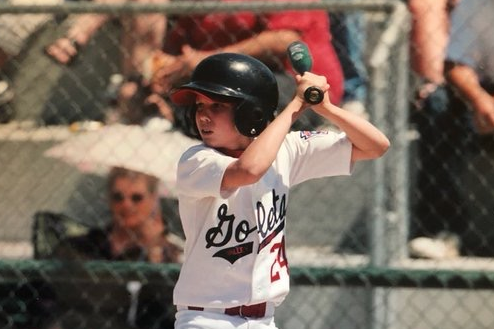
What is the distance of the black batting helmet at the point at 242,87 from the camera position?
3.44 metres

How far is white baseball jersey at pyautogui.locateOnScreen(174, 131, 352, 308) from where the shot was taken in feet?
11.3

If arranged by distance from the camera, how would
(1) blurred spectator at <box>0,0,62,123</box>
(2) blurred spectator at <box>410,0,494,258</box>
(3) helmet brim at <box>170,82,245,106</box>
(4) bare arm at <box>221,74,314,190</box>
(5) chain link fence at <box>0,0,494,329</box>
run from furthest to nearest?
1. (1) blurred spectator at <box>0,0,62,123</box>
2. (2) blurred spectator at <box>410,0,494,258</box>
3. (5) chain link fence at <box>0,0,494,329</box>
4. (3) helmet brim at <box>170,82,245,106</box>
5. (4) bare arm at <box>221,74,314,190</box>

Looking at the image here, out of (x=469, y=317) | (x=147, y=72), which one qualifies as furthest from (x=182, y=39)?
(x=469, y=317)

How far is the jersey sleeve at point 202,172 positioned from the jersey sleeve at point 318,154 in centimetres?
33

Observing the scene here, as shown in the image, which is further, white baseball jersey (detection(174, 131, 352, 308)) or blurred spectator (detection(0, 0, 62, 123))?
blurred spectator (detection(0, 0, 62, 123))

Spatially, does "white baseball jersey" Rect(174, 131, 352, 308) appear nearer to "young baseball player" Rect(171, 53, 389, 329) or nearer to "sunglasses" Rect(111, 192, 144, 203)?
"young baseball player" Rect(171, 53, 389, 329)

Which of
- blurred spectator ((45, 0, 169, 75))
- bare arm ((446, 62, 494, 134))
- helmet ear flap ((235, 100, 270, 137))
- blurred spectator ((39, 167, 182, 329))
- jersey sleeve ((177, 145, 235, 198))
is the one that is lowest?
blurred spectator ((39, 167, 182, 329))

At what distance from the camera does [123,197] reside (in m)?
5.01

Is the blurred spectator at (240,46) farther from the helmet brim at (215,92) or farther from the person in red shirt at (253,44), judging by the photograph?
the helmet brim at (215,92)

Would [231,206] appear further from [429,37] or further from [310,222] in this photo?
[429,37]

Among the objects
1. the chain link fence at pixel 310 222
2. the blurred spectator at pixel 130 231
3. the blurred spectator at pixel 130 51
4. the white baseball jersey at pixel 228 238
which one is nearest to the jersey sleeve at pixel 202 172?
the white baseball jersey at pixel 228 238

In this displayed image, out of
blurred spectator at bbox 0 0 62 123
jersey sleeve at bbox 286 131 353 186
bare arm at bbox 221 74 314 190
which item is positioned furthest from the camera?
blurred spectator at bbox 0 0 62 123

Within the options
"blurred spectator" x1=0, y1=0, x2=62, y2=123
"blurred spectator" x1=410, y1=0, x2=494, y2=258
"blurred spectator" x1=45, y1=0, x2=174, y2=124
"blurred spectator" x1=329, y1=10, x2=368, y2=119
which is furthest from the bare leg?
"blurred spectator" x1=0, y1=0, x2=62, y2=123

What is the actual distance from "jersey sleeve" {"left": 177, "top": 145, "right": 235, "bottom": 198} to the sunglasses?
149 cm
